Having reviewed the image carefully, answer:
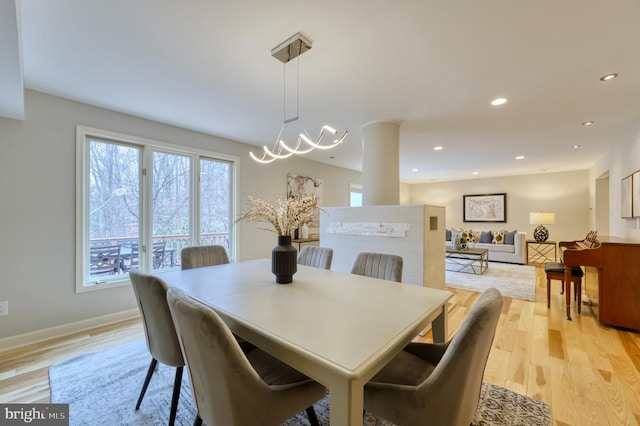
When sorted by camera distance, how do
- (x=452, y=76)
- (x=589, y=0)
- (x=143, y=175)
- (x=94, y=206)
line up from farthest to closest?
(x=143, y=175) → (x=94, y=206) → (x=452, y=76) → (x=589, y=0)

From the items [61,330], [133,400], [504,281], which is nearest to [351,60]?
[133,400]

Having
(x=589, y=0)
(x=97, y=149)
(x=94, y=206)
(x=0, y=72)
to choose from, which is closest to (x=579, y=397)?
(x=589, y=0)

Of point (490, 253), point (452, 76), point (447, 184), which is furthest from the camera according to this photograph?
point (447, 184)

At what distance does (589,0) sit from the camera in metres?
1.47

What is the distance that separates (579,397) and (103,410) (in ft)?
10.3

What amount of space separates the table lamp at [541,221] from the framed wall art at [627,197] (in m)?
3.39

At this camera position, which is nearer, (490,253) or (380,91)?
(380,91)

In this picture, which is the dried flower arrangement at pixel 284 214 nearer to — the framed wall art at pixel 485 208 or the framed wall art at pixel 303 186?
the framed wall art at pixel 303 186

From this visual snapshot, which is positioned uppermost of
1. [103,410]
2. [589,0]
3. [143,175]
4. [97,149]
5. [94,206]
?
[589,0]

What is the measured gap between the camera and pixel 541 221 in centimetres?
673

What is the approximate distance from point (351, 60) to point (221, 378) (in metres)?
2.21

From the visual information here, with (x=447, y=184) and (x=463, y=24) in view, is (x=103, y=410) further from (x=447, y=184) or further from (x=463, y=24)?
(x=447, y=184)

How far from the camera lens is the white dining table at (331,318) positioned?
892 millimetres

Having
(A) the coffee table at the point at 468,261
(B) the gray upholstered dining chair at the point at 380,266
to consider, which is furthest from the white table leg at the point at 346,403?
(A) the coffee table at the point at 468,261
